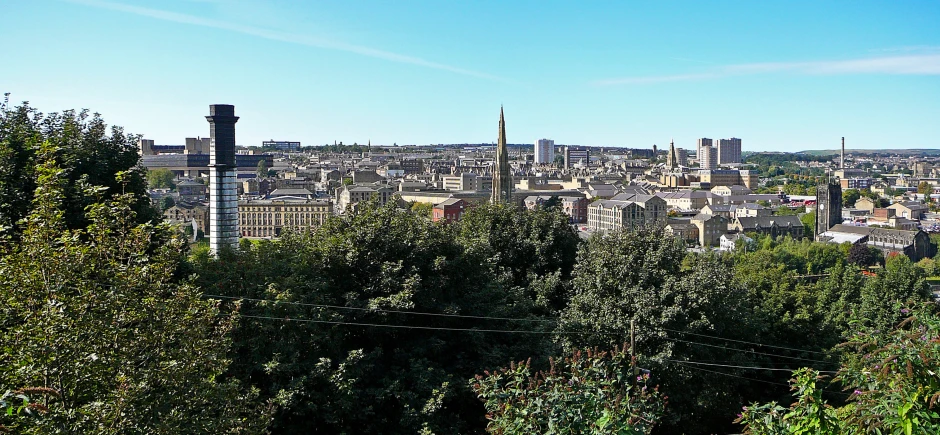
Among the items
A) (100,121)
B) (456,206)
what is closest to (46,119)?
(100,121)

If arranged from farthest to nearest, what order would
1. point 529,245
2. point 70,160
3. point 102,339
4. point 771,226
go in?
point 771,226 < point 529,245 < point 70,160 < point 102,339

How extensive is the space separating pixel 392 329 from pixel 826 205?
2912 inches

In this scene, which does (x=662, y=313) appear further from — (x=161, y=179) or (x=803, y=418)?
(x=161, y=179)

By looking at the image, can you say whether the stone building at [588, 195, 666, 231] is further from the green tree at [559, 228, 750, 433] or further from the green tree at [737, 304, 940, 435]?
the green tree at [737, 304, 940, 435]

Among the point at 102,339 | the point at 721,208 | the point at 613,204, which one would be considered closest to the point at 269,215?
the point at 613,204

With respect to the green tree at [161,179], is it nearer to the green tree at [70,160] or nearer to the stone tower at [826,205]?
the stone tower at [826,205]

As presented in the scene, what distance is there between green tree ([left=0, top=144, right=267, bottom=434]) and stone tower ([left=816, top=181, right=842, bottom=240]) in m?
77.8

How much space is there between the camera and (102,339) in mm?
6355

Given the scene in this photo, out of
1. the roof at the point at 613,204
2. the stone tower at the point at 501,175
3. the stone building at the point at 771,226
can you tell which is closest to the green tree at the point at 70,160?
the stone tower at the point at 501,175

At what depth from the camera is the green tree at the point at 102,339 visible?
5.90m

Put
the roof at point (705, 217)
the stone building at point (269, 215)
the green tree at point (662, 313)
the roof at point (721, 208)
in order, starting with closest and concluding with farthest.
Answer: the green tree at point (662, 313) → the stone building at point (269, 215) → the roof at point (705, 217) → the roof at point (721, 208)

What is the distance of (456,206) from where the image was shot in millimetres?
79688

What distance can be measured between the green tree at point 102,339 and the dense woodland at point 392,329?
0.02 meters

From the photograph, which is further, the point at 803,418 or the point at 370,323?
the point at 370,323
